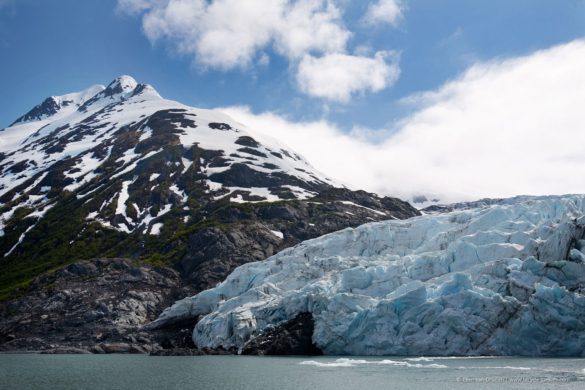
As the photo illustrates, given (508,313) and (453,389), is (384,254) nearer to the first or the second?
(508,313)

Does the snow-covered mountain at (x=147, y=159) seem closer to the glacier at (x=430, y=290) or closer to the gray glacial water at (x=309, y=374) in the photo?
the glacier at (x=430, y=290)

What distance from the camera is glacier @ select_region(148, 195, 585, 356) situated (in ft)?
156

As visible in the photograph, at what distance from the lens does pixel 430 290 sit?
5325 cm

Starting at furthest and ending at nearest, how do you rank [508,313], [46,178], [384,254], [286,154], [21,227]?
[286,154] → [46,178] → [21,227] → [384,254] → [508,313]

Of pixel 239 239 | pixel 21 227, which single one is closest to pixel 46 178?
pixel 21 227

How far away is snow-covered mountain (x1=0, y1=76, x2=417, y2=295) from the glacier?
24.9 m

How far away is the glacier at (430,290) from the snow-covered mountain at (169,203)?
24.9 m

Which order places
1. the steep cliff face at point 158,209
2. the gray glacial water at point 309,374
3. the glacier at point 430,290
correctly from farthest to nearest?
the steep cliff face at point 158,209 < the glacier at point 430,290 < the gray glacial water at point 309,374

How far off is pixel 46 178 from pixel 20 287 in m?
70.7

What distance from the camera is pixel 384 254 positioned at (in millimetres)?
69312

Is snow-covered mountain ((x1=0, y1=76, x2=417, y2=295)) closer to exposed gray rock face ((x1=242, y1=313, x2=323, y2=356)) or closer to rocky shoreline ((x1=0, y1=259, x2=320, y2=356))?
rocky shoreline ((x1=0, y1=259, x2=320, y2=356))

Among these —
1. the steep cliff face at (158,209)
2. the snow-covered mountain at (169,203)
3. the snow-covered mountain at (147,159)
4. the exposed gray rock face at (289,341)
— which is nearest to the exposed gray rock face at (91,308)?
the steep cliff face at (158,209)

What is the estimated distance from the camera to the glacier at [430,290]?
1871 inches

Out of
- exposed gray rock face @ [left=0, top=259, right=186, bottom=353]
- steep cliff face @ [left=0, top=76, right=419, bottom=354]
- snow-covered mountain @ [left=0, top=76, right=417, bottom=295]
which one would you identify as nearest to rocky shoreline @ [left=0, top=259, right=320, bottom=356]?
exposed gray rock face @ [left=0, top=259, right=186, bottom=353]
